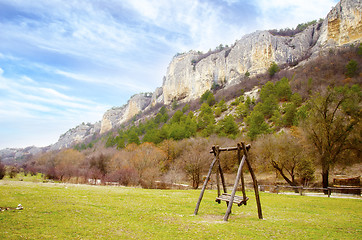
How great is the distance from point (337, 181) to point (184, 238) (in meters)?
27.2

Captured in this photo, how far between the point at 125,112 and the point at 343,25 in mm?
140152

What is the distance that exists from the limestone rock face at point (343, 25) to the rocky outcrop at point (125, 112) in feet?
386

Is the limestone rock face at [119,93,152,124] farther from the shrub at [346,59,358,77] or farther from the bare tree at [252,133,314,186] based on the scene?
the bare tree at [252,133,314,186]

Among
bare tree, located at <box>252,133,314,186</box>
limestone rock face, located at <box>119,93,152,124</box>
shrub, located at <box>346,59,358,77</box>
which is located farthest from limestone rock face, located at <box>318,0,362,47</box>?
limestone rock face, located at <box>119,93,152,124</box>

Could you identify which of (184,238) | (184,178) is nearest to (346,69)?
(184,178)

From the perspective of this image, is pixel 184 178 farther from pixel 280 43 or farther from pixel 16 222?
pixel 280 43

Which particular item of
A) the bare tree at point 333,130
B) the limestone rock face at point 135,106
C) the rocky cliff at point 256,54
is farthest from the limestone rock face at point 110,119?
the bare tree at point 333,130

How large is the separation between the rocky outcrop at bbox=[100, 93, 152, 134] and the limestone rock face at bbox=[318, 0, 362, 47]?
118 m

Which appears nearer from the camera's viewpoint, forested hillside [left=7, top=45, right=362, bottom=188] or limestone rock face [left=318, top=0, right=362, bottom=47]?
forested hillside [left=7, top=45, right=362, bottom=188]

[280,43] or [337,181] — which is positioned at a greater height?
[280,43]

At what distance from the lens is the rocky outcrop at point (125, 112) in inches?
6294

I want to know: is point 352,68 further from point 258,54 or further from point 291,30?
point 291,30

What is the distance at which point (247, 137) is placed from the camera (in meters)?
44.7

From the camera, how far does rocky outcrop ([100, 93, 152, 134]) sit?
525 feet
